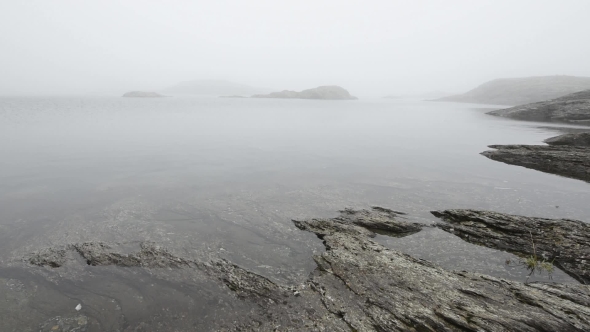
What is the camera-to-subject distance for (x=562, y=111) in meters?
73.5

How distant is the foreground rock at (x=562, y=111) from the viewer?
225ft

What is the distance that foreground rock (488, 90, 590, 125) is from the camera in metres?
68.5

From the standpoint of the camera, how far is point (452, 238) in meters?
15.1

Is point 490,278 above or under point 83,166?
under

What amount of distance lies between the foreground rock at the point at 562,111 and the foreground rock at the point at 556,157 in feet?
144

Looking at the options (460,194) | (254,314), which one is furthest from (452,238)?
(254,314)

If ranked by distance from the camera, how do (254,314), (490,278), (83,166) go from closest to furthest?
(254,314)
(490,278)
(83,166)

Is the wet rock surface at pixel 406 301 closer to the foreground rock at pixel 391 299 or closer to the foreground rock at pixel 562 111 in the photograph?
the foreground rock at pixel 391 299

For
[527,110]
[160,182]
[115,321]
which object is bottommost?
[115,321]

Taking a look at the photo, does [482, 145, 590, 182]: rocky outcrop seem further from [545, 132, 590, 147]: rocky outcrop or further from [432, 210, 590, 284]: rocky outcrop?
[432, 210, 590, 284]: rocky outcrop

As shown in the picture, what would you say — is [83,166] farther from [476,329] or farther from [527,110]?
[527,110]

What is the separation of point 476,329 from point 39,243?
19.5 metres

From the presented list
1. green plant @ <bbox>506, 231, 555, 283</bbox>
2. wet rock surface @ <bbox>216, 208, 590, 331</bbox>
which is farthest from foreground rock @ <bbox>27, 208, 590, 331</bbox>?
green plant @ <bbox>506, 231, 555, 283</bbox>

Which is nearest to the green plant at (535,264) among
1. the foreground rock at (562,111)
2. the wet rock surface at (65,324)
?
the wet rock surface at (65,324)
